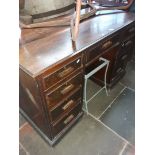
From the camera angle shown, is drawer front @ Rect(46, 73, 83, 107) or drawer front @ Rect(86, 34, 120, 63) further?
drawer front @ Rect(86, 34, 120, 63)

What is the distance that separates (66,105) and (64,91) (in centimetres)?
15

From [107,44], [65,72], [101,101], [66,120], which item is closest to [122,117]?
[101,101]

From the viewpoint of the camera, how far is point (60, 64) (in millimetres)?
807

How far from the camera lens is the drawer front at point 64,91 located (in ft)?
2.97

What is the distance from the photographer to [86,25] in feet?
3.78

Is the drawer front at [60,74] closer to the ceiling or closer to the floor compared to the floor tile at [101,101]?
closer to the ceiling

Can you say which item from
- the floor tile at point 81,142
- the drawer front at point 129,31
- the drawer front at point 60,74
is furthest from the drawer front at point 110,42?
the floor tile at point 81,142

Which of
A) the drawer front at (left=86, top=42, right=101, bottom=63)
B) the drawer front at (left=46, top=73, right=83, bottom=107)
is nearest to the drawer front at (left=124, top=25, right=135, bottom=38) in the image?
the drawer front at (left=86, top=42, right=101, bottom=63)

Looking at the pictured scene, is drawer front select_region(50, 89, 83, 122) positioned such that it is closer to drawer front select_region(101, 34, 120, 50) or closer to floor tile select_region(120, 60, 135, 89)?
drawer front select_region(101, 34, 120, 50)

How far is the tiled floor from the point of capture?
3.98 ft

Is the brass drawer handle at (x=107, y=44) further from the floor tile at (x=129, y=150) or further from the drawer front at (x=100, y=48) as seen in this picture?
the floor tile at (x=129, y=150)

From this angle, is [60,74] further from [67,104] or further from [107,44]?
→ [107,44]
